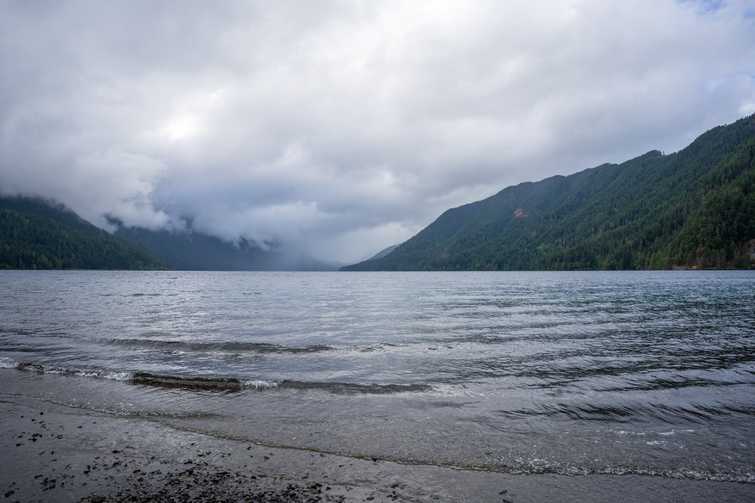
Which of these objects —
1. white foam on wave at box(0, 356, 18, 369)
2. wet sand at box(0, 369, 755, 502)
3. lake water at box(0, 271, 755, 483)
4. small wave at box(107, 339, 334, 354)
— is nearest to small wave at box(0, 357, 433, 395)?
lake water at box(0, 271, 755, 483)

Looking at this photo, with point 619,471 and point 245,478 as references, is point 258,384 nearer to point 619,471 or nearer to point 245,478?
point 245,478

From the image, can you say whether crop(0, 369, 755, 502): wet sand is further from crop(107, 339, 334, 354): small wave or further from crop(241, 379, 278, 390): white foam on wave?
crop(107, 339, 334, 354): small wave

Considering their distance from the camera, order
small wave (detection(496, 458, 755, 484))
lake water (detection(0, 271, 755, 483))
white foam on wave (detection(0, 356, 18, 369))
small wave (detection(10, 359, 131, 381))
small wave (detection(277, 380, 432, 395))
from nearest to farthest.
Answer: small wave (detection(496, 458, 755, 484))
lake water (detection(0, 271, 755, 483))
small wave (detection(277, 380, 432, 395))
small wave (detection(10, 359, 131, 381))
white foam on wave (detection(0, 356, 18, 369))

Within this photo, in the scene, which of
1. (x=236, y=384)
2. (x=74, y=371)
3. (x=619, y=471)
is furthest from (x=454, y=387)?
(x=74, y=371)

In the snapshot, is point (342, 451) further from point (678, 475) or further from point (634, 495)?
point (678, 475)

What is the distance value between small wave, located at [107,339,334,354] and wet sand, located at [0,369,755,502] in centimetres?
1395

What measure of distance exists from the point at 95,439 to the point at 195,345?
54.2 ft

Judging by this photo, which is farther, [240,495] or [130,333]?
[130,333]

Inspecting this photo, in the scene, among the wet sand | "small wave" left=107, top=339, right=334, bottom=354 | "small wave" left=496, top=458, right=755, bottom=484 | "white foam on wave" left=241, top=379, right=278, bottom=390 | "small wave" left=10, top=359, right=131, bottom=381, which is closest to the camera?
the wet sand

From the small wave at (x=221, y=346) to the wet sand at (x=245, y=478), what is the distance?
1395 centimetres

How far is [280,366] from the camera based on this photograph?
21766 millimetres

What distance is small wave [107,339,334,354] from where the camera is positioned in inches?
1035

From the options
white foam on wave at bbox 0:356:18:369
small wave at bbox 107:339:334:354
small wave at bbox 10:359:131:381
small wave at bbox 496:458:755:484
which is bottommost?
small wave at bbox 107:339:334:354

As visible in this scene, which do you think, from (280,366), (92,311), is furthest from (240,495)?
(92,311)
